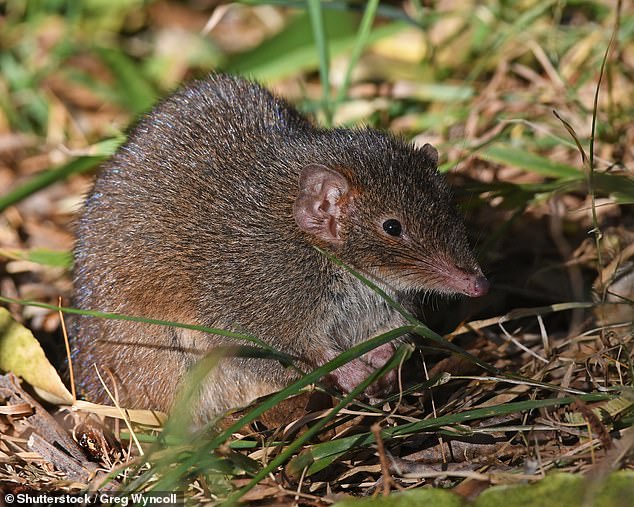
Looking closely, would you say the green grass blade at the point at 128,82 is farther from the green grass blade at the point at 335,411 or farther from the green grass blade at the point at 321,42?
the green grass blade at the point at 335,411

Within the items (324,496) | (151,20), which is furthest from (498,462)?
(151,20)

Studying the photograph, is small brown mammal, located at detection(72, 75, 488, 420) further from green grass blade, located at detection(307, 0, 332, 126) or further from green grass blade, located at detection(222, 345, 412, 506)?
green grass blade, located at detection(307, 0, 332, 126)

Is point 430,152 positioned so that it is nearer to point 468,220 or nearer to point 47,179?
point 468,220

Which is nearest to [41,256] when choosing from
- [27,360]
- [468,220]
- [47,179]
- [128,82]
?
[47,179]

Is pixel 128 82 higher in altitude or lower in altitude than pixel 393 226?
higher

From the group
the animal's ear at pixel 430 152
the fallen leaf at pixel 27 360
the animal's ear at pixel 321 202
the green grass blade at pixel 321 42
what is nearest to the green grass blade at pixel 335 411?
the animal's ear at pixel 321 202

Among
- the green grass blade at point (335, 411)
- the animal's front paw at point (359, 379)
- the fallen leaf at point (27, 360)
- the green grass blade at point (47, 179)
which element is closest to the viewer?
the green grass blade at point (335, 411)

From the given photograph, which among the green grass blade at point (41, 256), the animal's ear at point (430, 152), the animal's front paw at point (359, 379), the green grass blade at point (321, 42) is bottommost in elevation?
the animal's front paw at point (359, 379)

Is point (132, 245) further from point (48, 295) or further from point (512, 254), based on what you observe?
point (512, 254)
